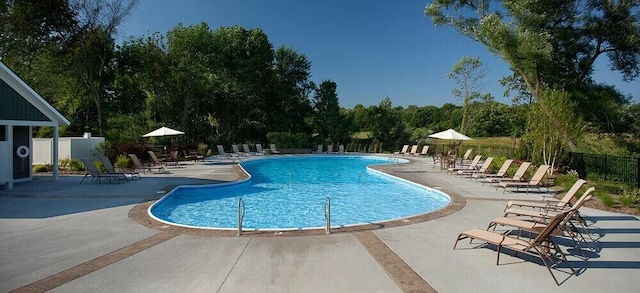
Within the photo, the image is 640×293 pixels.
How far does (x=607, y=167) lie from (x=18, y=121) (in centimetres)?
2138

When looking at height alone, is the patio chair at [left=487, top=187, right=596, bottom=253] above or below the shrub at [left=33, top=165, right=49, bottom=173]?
below

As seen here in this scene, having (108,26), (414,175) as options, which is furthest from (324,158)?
(108,26)

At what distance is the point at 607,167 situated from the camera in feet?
47.9

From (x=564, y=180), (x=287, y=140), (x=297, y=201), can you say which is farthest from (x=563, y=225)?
(x=287, y=140)

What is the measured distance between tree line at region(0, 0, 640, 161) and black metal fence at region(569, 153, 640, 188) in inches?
43.5

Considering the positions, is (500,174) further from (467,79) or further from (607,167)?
(467,79)

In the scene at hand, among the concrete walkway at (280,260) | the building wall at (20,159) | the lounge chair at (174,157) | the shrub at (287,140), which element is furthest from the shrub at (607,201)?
the shrub at (287,140)

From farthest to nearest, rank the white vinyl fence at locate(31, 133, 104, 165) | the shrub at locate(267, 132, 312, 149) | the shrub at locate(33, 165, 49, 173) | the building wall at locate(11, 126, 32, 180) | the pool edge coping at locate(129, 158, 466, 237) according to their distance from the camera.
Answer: the shrub at locate(267, 132, 312, 149) < the white vinyl fence at locate(31, 133, 104, 165) < the shrub at locate(33, 165, 49, 173) < the building wall at locate(11, 126, 32, 180) < the pool edge coping at locate(129, 158, 466, 237)

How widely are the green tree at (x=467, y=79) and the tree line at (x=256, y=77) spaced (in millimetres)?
118

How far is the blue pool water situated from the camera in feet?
30.5

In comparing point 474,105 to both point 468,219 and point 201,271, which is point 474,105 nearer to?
point 468,219

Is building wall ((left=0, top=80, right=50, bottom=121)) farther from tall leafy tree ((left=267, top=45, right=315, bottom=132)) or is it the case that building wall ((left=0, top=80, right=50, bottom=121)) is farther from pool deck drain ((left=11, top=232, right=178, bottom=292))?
tall leafy tree ((left=267, top=45, right=315, bottom=132))

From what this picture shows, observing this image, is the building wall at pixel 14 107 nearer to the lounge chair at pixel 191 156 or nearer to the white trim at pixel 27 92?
the white trim at pixel 27 92

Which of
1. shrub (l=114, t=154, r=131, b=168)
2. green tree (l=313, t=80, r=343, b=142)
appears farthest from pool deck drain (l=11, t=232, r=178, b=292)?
green tree (l=313, t=80, r=343, b=142)
